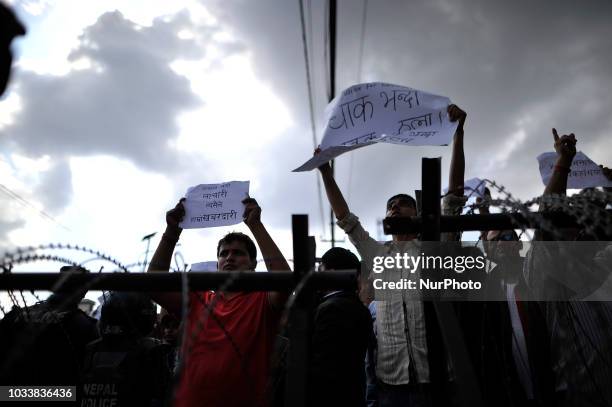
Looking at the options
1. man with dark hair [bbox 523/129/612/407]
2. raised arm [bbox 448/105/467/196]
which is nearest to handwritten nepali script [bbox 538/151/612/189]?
raised arm [bbox 448/105/467/196]

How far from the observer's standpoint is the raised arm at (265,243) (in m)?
2.49

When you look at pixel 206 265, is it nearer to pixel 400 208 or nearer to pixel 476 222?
pixel 400 208

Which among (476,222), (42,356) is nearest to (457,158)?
(476,222)

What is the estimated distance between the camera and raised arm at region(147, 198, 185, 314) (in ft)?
8.82

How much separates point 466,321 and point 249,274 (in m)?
1.26

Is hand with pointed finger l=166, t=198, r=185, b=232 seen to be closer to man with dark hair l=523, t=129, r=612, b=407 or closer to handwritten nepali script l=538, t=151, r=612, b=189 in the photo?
man with dark hair l=523, t=129, r=612, b=407

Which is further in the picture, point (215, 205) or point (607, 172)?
point (607, 172)

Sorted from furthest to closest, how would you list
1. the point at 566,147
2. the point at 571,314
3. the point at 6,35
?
the point at 566,147 → the point at 571,314 → the point at 6,35

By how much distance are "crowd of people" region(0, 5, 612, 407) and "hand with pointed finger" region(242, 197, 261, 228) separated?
0.03ft

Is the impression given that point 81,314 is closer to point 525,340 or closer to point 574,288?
point 525,340

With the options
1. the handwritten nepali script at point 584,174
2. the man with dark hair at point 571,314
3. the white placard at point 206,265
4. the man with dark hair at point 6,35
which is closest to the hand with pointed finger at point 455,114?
the man with dark hair at point 571,314

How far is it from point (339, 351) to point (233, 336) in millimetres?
620

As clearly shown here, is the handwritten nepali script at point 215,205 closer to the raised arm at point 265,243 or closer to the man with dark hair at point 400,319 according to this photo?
the raised arm at point 265,243

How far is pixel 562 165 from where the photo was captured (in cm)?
286
